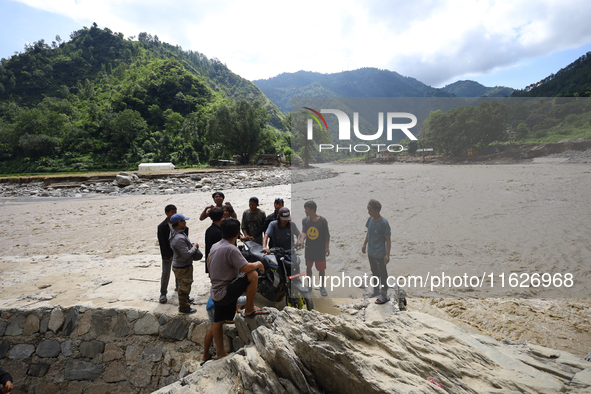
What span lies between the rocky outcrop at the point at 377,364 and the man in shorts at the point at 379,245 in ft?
3.88

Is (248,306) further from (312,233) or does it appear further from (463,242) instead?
(463,242)

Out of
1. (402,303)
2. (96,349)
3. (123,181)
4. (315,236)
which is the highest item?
(123,181)

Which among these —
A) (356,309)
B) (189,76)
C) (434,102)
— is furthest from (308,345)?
(189,76)

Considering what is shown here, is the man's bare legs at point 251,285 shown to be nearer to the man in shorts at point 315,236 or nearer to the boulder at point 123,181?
the man in shorts at point 315,236

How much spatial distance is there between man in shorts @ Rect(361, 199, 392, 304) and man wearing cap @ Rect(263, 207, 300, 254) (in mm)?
1246

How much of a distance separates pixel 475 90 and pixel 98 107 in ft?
241

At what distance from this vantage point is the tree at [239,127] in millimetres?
34281

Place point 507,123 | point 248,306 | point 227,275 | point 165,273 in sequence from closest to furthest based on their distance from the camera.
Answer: point 227,275, point 248,306, point 165,273, point 507,123

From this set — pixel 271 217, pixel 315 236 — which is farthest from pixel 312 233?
pixel 271 217

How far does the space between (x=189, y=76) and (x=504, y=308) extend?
80932mm

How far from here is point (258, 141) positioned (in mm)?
34625

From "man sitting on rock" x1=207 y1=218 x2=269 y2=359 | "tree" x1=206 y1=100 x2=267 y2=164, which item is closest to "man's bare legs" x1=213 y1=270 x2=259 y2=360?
"man sitting on rock" x1=207 y1=218 x2=269 y2=359

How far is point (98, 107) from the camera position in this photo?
59781mm

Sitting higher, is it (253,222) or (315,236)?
(253,222)
